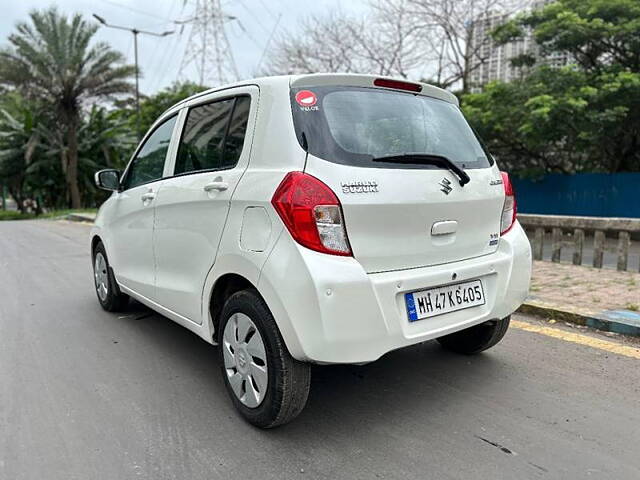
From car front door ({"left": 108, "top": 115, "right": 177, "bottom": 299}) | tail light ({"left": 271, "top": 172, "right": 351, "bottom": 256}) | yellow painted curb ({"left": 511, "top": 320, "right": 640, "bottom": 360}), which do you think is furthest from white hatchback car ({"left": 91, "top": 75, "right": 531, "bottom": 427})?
yellow painted curb ({"left": 511, "top": 320, "right": 640, "bottom": 360})

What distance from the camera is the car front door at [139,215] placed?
12.4 ft

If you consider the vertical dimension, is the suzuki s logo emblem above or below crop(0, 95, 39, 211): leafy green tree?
below

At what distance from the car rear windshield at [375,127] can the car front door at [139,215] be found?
146cm

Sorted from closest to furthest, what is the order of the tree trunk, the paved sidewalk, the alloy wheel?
1. the alloy wheel
2. the paved sidewalk
3. the tree trunk

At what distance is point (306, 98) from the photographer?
2.67 metres

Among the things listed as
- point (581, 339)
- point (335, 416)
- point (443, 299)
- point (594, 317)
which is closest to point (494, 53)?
point (594, 317)

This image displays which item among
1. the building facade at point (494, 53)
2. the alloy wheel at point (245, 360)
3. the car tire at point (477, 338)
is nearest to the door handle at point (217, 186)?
the alloy wheel at point (245, 360)

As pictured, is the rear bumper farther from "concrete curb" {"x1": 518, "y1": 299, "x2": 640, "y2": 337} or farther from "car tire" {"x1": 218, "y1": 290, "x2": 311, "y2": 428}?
"concrete curb" {"x1": 518, "y1": 299, "x2": 640, "y2": 337}

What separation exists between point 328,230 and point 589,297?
3.69 metres

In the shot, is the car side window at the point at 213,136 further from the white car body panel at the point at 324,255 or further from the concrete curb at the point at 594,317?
the concrete curb at the point at 594,317

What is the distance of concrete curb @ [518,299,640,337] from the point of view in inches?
162

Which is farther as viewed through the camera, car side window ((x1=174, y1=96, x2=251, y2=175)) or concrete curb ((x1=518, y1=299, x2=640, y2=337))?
concrete curb ((x1=518, y1=299, x2=640, y2=337))

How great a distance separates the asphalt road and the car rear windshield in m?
1.33

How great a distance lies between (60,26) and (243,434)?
25728 mm
